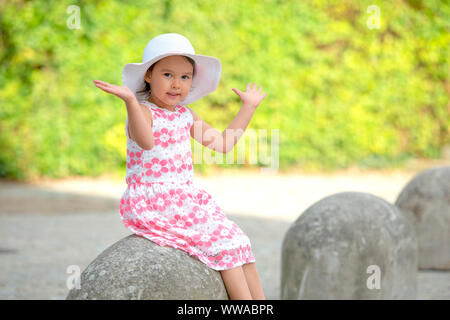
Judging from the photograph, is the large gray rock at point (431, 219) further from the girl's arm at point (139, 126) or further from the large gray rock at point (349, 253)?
the girl's arm at point (139, 126)

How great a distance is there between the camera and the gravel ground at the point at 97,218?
234 inches

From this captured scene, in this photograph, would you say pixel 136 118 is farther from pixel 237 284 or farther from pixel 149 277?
pixel 237 284

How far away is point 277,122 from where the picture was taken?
40.8 ft

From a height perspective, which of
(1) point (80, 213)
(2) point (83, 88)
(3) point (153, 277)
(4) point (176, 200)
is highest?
(2) point (83, 88)

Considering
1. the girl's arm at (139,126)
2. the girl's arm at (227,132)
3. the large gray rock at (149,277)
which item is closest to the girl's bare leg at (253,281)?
the large gray rock at (149,277)

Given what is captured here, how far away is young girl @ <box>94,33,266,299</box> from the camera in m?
2.94

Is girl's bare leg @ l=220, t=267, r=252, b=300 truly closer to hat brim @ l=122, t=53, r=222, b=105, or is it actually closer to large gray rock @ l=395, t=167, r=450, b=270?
hat brim @ l=122, t=53, r=222, b=105

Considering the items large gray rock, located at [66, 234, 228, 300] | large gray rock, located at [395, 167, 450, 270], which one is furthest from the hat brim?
large gray rock, located at [395, 167, 450, 270]

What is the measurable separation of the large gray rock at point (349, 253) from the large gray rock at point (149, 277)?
5.77ft

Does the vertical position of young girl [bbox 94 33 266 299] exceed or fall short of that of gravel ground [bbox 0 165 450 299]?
it exceeds it

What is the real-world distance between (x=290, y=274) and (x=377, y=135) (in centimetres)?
890

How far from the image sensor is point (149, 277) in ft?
9.46

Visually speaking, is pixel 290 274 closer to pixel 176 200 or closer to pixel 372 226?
pixel 372 226
